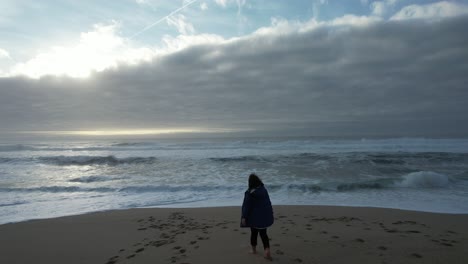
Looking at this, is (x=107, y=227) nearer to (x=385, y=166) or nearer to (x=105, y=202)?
(x=105, y=202)

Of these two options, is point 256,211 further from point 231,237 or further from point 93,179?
point 93,179

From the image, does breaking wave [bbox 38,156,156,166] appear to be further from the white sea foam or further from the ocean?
the white sea foam

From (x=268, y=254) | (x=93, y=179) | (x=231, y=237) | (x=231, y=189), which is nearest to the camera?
(x=268, y=254)

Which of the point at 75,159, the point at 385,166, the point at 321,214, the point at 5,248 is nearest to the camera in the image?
the point at 5,248

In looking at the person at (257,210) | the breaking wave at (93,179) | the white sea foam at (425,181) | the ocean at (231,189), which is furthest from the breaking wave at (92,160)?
the person at (257,210)

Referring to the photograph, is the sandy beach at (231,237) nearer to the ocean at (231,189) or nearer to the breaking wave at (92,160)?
the ocean at (231,189)

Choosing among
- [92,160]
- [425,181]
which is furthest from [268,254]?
[92,160]

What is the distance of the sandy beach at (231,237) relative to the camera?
14.6 ft

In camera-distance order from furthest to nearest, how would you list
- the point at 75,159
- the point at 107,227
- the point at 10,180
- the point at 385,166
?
the point at 75,159, the point at 385,166, the point at 10,180, the point at 107,227

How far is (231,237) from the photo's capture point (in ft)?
18.4

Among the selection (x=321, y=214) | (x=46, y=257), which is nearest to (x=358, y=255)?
(x=321, y=214)

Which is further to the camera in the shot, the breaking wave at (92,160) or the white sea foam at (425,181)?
the breaking wave at (92,160)

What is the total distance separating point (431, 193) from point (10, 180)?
2089 cm

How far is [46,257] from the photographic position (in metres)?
5.25
